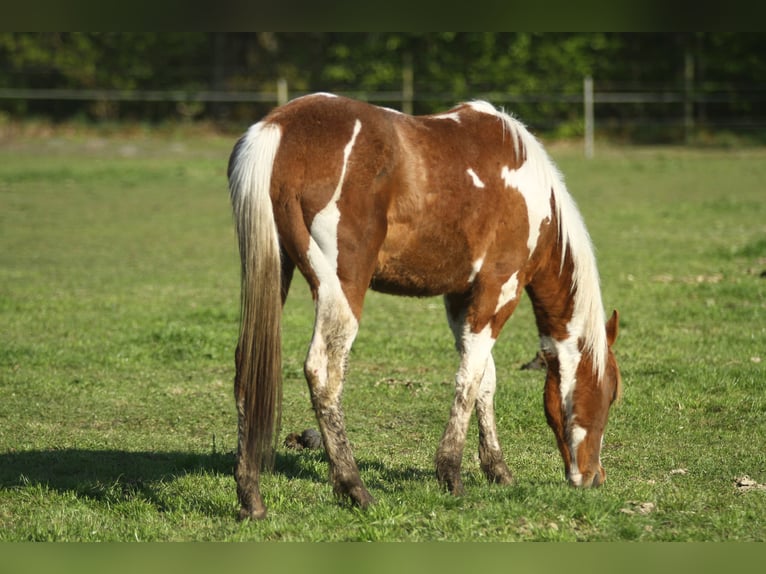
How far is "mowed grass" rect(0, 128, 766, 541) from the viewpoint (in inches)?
180

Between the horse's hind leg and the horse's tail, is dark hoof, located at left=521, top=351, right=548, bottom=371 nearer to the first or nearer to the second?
the horse's hind leg

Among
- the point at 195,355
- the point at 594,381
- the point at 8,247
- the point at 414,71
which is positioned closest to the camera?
the point at 594,381

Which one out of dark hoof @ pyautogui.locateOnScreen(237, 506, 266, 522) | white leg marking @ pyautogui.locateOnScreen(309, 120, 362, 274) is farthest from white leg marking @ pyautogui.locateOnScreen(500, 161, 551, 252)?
dark hoof @ pyautogui.locateOnScreen(237, 506, 266, 522)

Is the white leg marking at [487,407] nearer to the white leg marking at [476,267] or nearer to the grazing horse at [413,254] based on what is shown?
the grazing horse at [413,254]

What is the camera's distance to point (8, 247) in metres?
13.8

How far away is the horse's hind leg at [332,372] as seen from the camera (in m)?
4.54

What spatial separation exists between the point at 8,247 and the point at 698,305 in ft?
30.2

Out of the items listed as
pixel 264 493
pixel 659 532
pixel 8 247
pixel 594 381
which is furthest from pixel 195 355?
pixel 8 247

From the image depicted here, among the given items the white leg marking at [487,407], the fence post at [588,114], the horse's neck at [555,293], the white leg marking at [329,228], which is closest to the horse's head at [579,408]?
the horse's neck at [555,293]

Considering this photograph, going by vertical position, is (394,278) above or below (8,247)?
above

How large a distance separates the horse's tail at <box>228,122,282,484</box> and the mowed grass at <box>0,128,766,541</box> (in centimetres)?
51

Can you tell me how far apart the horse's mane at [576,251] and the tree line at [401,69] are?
69.1 ft

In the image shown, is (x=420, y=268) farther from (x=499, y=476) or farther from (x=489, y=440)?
(x=499, y=476)

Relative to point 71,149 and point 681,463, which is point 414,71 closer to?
point 71,149
